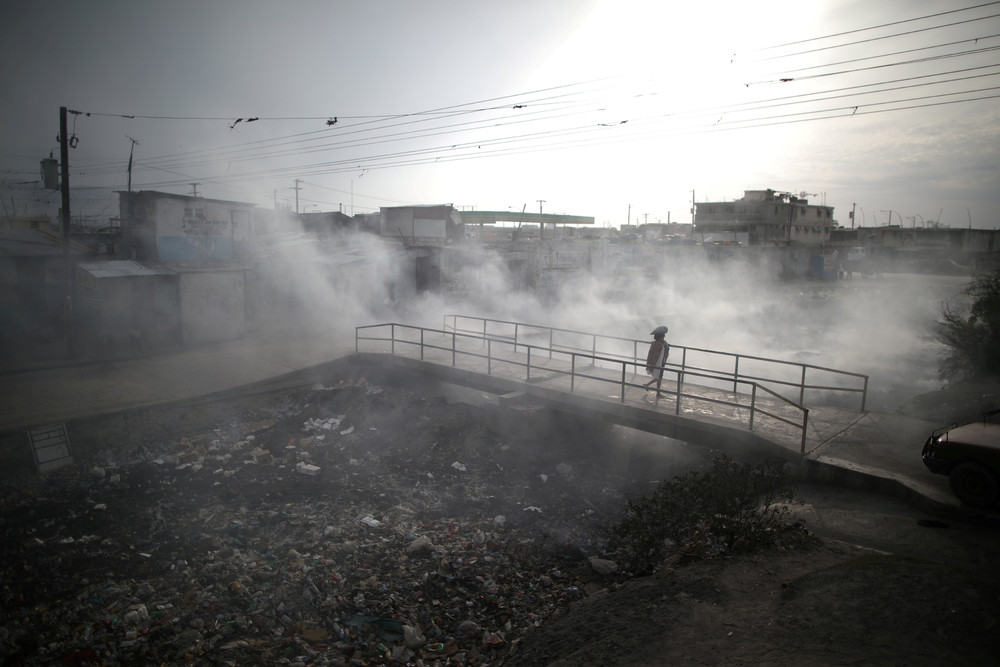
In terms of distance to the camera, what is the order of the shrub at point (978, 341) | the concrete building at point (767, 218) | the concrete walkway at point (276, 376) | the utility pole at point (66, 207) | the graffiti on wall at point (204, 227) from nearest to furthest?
the concrete walkway at point (276, 376), the shrub at point (978, 341), the utility pole at point (66, 207), the graffiti on wall at point (204, 227), the concrete building at point (767, 218)

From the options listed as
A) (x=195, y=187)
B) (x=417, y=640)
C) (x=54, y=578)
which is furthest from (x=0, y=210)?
(x=417, y=640)

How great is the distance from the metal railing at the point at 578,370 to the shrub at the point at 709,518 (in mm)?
1495

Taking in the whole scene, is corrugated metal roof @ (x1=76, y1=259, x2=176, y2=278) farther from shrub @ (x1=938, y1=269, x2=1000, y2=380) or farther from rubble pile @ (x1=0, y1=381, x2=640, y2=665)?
shrub @ (x1=938, y1=269, x2=1000, y2=380)

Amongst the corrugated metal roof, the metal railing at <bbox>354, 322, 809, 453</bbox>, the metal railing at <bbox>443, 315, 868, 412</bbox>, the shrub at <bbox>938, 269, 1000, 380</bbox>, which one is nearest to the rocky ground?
the metal railing at <bbox>354, 322, 809, 453</bbox>

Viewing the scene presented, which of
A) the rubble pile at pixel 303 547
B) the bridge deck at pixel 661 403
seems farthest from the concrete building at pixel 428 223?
the rubble pile at pixel 303 547

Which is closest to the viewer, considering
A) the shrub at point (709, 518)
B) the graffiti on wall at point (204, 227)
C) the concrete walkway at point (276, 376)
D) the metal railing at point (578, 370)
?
the shrub at point (709, 518)

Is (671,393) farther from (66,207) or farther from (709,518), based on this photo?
(66,207)

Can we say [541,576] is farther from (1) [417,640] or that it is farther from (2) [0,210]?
(2) [0,210]

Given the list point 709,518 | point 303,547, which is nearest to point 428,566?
point 303,547

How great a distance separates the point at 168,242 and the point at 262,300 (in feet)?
13.9

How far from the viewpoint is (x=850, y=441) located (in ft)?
27.3

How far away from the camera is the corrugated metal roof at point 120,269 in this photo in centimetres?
1529

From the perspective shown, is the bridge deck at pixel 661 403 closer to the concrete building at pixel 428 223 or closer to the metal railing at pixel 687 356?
the metal railing at pixel 687 356

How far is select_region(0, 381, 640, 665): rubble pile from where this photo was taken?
18.9 ft
